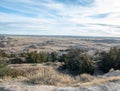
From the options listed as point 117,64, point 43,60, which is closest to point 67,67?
point 117,64

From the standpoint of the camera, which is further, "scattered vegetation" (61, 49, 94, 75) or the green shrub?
the green shrub

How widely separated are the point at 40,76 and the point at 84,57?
21.2 m

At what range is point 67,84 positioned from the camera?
13055 millimetres

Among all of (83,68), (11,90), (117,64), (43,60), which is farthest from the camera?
(43,60)

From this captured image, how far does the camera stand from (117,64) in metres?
34.7

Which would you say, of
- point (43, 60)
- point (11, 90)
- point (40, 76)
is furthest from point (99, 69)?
point (11, 90)

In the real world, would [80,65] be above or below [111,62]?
below

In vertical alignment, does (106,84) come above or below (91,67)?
above

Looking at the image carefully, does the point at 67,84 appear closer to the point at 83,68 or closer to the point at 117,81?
the point at 117,81

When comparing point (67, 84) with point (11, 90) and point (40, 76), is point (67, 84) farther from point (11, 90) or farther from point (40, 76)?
point (11, 90)

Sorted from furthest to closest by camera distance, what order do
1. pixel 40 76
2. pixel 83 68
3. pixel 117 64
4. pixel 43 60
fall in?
1. pixel 43 60
2. pixel 117 64
3. pixel 83 68
4. pixel 40 76

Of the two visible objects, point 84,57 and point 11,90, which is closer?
point 11,90

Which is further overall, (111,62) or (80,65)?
(111,62)

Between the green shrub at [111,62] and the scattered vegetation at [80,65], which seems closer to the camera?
the scattered vegetation at [80,65]
